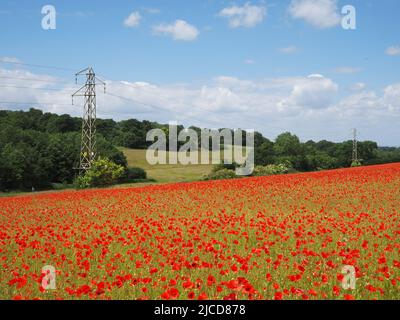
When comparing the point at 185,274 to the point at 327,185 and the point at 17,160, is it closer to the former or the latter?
the point at 327,185

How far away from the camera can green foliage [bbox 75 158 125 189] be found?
4700cm

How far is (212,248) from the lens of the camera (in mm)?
8984

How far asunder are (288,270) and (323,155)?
89.9m

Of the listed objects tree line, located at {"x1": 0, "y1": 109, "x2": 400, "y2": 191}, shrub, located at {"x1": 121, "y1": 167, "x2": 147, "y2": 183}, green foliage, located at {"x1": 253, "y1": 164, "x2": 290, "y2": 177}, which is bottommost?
shrub, located at {"x1": 121, "y1": 167, "x2": 147, "y2": 183}

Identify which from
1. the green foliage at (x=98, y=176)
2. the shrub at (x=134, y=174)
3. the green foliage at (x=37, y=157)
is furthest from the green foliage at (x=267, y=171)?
the green foliage at (x=37, y=157)

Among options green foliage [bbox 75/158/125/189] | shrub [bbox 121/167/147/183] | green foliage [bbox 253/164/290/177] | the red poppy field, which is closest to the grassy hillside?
shrub [bbox 121/167/147/183]

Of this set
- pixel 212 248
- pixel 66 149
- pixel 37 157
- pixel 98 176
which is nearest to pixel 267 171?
pixel 98 176

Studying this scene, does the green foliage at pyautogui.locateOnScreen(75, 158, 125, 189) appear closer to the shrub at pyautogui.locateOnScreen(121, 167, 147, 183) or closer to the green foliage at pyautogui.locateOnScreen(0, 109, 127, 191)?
the shrub at pyautogui.locateOnScreen(121, 167, 147, 183)

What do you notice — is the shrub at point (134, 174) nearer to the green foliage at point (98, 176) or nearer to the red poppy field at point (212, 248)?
the green foliage at point (98, 176)

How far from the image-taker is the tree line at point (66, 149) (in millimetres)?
69625

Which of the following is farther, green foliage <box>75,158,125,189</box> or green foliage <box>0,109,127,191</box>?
green foliage <box>0,109,127,191</box>

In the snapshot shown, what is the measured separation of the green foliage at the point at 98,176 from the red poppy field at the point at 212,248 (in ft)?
89.0

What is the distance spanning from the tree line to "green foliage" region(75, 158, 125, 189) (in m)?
23.2

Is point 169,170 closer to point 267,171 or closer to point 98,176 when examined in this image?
point 267,171
